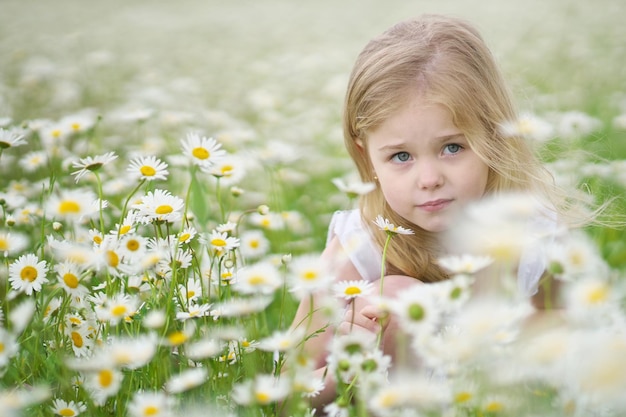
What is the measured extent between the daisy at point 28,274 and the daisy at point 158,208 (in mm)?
182

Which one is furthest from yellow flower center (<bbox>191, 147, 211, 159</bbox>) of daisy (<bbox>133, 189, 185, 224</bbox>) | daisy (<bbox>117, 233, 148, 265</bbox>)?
daisy (<bbox>117, 233, 148, 265</bbox>)

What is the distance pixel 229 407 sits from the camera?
1045 mm

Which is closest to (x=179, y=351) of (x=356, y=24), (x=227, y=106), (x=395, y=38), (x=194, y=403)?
(x=194, y=403)

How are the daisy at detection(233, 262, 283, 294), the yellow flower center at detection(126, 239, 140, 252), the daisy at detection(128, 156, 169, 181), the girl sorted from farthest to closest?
1. the girl
2. the daisy at detection(128, 156, 169, 181)
3. the yellow flower center at detection(126, 239, 140, 252)
4. the daisy at detection(233, 262, 283, 294)

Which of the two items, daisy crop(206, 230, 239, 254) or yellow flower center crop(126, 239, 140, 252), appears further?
daisy crop(206, 230, 239, 254)

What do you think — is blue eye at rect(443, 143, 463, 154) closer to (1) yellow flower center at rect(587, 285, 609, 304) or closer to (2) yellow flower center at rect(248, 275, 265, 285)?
(2) yellow flower center at rect(248, 275, 265, 285)

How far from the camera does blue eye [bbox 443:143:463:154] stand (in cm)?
136

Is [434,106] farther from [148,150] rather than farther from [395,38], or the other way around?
[148,150]

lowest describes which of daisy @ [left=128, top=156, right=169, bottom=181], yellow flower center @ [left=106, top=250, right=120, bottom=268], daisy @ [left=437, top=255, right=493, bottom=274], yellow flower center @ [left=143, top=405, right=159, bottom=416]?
yellow flower center @ [left=143, top=405, right=159, bottom=416]

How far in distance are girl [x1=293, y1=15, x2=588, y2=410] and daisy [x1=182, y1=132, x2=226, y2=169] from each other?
1.05 ft

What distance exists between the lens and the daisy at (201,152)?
1.28m

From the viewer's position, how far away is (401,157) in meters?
1.38

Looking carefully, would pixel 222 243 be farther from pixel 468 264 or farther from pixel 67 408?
pixel 468 264

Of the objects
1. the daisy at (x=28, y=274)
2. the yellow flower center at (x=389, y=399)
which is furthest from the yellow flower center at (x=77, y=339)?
the yellow flower center at (x=389, y=399)
